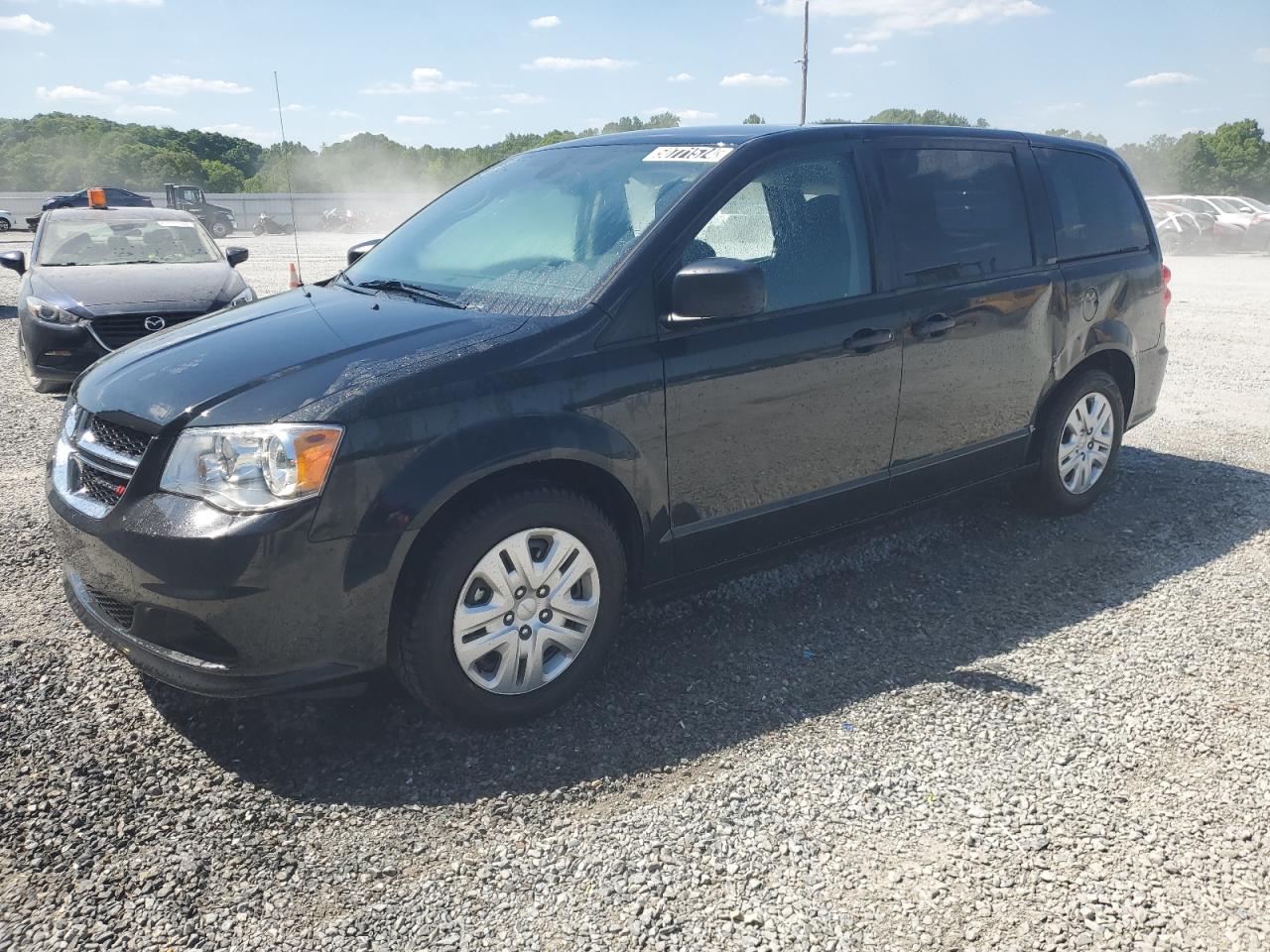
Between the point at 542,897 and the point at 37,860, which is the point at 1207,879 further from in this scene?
the point at 37,860

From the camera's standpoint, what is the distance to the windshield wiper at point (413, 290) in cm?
349

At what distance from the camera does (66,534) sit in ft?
10.2

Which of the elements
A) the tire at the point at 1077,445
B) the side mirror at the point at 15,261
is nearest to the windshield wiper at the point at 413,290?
the tire at the point at 1077,445

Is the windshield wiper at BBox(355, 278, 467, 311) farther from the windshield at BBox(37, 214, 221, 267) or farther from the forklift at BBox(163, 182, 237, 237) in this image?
the forklift at BBox(163, 182, 237, 237)

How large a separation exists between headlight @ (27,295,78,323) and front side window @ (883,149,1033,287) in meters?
6.74

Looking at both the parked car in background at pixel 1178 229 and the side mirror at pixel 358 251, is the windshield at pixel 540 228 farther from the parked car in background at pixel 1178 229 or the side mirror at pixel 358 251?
the parked car in background at pixel 1178 229

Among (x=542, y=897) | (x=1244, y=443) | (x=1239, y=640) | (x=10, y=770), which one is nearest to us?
(x=542, y=897)

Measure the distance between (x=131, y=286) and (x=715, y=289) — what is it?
6.90m

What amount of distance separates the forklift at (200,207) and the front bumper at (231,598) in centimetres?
4057

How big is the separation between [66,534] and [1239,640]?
4.29m

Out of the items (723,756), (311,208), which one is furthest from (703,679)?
(311,208)

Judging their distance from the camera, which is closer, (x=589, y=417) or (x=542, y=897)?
(x=542, y=897)

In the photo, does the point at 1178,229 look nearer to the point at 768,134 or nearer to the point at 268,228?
the point at 768,134

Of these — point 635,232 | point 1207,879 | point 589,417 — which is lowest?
point 1207,879
